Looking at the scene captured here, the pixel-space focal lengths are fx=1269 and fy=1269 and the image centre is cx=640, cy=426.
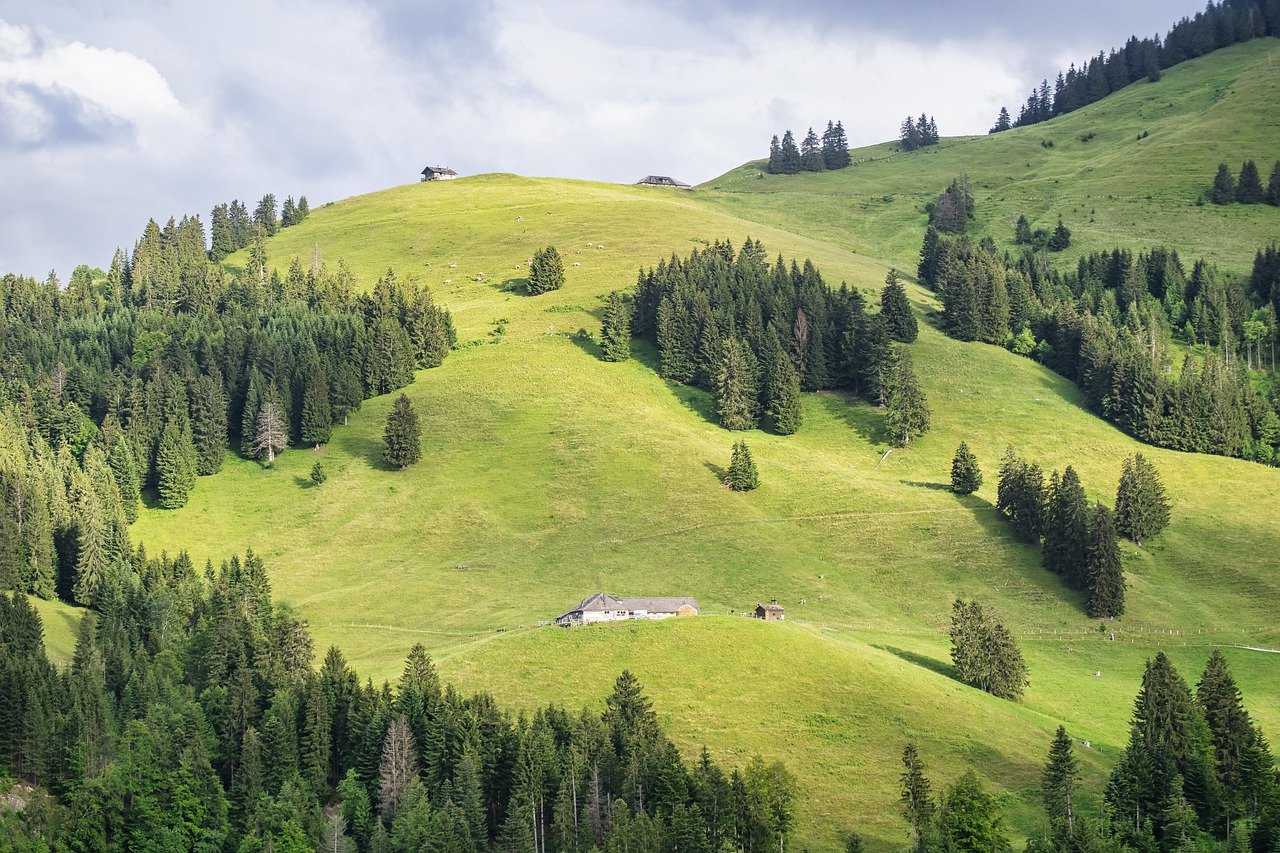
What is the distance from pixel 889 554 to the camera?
431 feet

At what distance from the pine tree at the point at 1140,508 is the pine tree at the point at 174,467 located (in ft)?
352

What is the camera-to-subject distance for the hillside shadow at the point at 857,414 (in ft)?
537

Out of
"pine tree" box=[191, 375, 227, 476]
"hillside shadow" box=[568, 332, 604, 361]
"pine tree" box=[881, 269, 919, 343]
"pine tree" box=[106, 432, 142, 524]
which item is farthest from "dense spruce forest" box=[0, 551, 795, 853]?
"pine tree" box=[881, 269, 919, 343]

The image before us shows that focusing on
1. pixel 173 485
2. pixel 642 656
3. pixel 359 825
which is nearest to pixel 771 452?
pixel 642 656

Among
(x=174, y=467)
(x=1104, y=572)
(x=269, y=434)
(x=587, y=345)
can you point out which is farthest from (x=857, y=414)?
(x=174, y=467)

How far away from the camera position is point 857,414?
559 ft

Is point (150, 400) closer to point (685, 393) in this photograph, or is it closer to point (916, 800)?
point (685, 393)

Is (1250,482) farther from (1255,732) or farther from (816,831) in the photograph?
(816,831)

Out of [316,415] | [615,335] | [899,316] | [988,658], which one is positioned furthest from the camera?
[899,316]

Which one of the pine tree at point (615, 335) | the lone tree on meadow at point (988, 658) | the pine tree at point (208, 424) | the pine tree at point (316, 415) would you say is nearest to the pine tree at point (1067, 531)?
the lone tree on meadow at point (988, 658)

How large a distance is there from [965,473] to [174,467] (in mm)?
94307

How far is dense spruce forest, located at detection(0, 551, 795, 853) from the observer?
80938 millimetres

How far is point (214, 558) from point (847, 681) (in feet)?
241

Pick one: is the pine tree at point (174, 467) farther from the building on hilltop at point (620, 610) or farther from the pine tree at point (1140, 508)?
the pine tree at point (1140, 508)
